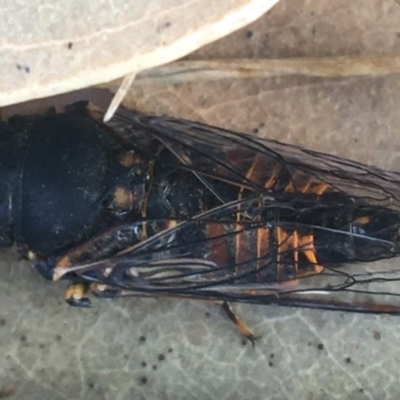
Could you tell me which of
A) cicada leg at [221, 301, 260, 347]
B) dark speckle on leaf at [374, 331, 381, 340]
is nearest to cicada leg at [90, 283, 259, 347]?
cicada leg at [221, 301, 260, 347]

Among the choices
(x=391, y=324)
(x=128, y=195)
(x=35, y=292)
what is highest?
(x=128, y=195)

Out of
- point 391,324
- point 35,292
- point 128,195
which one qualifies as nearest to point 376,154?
point 391,324

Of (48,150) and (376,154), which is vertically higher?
(48,150)

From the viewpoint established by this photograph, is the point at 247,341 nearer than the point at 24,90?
No

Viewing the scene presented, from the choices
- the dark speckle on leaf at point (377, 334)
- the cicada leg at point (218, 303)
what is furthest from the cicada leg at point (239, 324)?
the dark speckle on leaf at point (377, 334)

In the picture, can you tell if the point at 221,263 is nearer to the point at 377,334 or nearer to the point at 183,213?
the point at 183,213

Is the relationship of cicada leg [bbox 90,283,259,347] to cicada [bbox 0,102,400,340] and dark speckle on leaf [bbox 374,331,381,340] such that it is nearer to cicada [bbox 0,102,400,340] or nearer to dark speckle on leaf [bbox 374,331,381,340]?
cicada [bbox 0,102,400,340]

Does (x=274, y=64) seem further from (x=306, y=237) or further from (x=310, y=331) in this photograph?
(x=310, y=331)
